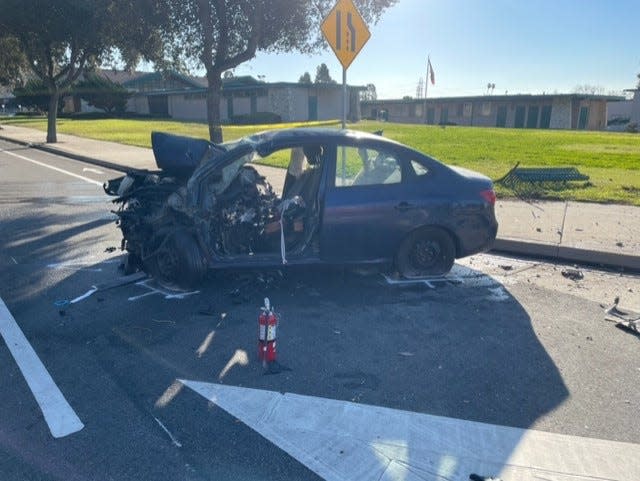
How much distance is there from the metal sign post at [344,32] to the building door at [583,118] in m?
50.3

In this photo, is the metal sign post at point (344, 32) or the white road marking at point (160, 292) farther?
the metal sign post at point (344, 32)

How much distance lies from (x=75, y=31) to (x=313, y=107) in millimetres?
29383

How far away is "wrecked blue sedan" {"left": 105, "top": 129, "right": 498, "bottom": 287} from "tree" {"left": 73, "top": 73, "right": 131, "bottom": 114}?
62.8 m

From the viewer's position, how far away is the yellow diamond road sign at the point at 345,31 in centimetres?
806

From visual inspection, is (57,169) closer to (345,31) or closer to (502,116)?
(345,31)

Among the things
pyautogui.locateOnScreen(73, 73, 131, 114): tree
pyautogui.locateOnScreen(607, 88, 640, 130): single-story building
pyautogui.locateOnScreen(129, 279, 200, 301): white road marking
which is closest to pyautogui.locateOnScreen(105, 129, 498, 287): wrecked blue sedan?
pyautogui.locateOnScreen(129, 279, 200, 301): white road marking

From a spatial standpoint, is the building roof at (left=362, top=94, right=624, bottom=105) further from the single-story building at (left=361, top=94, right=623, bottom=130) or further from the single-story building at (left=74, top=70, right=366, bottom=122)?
the single-story building at (left=74, top=70, right=366, bottom=122)

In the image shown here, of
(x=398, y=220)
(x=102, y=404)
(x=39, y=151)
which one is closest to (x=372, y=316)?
(x=398, y=220)

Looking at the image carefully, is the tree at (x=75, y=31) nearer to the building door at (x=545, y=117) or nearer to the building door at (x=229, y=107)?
the building door at (x=229, y=107)

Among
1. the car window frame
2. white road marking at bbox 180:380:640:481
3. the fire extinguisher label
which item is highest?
the car window frame

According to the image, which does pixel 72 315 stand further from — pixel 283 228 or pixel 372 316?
pixel 372 316

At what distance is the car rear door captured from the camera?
17.8 feet

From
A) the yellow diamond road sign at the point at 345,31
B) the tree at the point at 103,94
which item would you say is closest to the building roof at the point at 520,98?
the tree at the point at 103,94

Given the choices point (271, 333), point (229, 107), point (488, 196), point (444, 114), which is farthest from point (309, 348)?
point (444, 114)
